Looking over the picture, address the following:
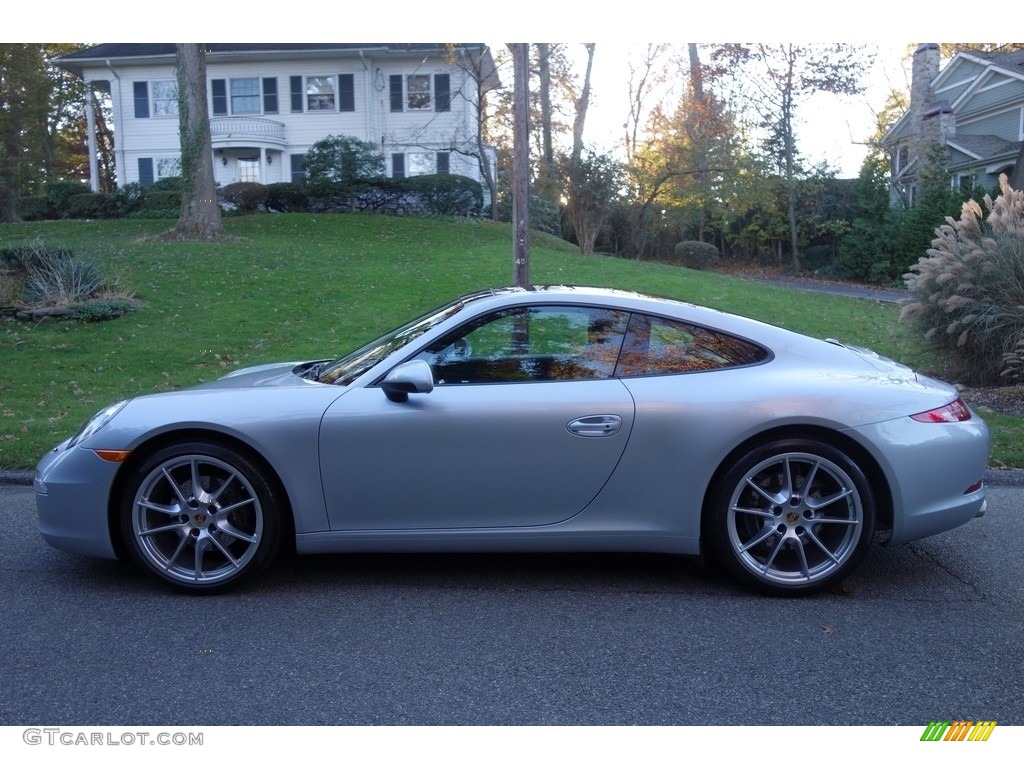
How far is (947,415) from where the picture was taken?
4230 millimetres

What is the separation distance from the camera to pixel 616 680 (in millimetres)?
3373

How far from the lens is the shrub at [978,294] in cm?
898

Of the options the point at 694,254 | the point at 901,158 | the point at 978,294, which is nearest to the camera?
the point at 978,294

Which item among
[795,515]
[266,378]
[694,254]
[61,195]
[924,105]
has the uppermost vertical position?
[924,105]

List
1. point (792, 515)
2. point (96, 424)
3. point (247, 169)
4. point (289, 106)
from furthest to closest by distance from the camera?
1. point (247, 169)
2. point (289, 106)
3. point (96, 424)
4. point (792, 515)

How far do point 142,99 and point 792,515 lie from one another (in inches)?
1341

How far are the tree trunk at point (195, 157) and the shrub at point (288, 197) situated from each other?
700 cm

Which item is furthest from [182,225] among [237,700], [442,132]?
[237,700]

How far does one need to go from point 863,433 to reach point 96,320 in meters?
10.8

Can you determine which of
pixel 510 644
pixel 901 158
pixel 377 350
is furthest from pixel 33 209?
pixel 901 158

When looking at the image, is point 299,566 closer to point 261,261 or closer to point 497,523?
point 497,523

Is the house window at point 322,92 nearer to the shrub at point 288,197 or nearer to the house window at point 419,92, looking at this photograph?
the house window at point 419,92

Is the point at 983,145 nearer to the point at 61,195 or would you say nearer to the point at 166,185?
the point at 166,185

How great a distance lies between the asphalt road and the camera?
315cm
